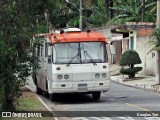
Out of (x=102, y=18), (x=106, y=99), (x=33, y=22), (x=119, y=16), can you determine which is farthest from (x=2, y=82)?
(x=102, y=18)

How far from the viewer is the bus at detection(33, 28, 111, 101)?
58.9ft

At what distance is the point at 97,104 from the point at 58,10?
21.4ft

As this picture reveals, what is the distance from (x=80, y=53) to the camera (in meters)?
18.2

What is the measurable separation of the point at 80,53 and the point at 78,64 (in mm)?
477

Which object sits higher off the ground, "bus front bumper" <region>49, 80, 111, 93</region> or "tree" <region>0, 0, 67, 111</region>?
"tree" <region>0, 0, 67, 111</region>

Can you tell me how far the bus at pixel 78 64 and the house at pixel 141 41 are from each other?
15646 millimetres

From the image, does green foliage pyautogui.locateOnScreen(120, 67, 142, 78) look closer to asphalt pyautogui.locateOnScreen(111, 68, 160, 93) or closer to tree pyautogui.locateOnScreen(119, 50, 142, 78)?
tree pyautogui.locateOnScreen(119, 50, 142, 78)

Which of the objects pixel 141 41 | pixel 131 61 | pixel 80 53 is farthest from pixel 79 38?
pixel 141 41

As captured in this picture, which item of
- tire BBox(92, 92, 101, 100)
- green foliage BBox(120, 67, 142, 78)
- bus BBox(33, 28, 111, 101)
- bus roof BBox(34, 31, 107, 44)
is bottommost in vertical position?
green foliage BBox(120, 67, 142, 78)

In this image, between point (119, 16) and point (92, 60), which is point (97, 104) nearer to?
point (92, 60)

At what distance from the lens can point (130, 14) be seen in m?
52.1

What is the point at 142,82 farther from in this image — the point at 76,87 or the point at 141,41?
Answer: the point at 76,87

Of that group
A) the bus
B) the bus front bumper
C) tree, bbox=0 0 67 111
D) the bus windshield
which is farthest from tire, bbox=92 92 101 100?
tree, bbox=0 0 67 111

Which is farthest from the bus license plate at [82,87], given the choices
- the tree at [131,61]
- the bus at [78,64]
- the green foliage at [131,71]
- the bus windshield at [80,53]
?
the green foliage at [131,71]
